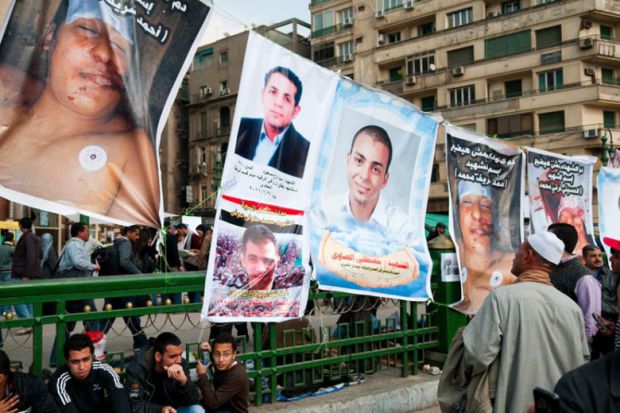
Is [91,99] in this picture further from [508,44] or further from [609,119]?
[508,44]

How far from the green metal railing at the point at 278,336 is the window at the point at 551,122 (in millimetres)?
30870

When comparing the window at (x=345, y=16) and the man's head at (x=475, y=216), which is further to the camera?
the window at (x=345, y=16)

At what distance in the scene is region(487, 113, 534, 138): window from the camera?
34.4m

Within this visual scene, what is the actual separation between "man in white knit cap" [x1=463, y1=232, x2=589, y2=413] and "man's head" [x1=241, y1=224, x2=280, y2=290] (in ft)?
6.26

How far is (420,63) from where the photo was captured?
39312 millimetres

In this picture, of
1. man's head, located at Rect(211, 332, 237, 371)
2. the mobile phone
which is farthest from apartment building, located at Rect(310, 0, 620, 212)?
the mobile phone

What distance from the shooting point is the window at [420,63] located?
38.8 metres

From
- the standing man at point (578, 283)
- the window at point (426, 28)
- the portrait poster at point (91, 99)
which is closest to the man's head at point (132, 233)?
the portrait poster at point (91, 99)

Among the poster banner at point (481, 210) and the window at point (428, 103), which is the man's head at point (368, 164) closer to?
the poster banner at point (481, 210)

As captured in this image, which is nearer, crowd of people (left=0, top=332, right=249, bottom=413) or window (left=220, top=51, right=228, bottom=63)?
crowd of people (left=0, top=332, right=249, bottom=413)

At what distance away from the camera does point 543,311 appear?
3.14 metres

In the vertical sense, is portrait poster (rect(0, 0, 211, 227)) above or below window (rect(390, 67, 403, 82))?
below

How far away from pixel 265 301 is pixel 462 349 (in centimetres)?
185

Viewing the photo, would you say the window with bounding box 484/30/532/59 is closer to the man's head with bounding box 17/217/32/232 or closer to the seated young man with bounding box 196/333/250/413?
the man's head with bounding box 17/217/32/232
